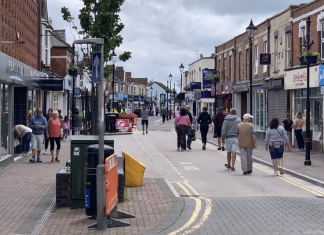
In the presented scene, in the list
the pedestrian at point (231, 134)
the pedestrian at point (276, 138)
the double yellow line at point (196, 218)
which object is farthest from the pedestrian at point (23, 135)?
the double yellow line at point (196, 218)

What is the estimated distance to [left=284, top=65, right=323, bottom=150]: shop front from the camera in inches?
1117

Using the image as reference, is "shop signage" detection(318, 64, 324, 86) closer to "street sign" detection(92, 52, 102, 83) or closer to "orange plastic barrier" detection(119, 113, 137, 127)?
"street sign" detection(92, 52, 102, 83)

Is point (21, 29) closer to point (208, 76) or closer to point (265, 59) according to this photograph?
point (265, 59)

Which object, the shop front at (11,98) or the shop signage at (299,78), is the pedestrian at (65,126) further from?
the shop signage at (299,78)

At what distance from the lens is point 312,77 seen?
28.6 metres

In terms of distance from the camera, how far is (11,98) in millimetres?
22266

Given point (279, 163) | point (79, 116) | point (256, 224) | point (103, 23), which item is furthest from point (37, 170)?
point (79, 116)

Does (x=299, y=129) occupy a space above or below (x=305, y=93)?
below

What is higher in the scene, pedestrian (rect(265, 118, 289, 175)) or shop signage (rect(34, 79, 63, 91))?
shop signage (rect(34, 79, 63, 91))

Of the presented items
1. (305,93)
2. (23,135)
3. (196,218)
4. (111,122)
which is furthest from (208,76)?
(196,218)

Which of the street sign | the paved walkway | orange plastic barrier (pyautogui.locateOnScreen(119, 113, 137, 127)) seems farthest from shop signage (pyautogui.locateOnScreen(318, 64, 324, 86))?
orange plastic barrier (pyautogui.locateOnScreen(119, 113, 137, 127))

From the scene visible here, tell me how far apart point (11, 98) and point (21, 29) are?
19.1 feet

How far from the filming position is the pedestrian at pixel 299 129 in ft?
93.5

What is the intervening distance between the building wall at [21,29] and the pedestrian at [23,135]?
9.28 feet
